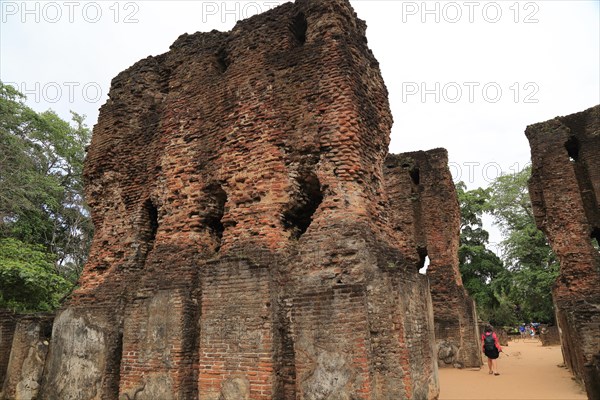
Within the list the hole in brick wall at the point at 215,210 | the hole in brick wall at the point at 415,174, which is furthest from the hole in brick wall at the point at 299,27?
the hole in brick wall at the point at 415,174

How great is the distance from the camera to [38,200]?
17.9 metres

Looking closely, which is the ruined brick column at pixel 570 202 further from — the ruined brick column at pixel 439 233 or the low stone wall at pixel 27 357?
the low stone wall at pixel 27 357

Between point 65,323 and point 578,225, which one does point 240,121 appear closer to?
point 65,323

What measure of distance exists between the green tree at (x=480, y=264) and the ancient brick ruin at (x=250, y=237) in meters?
23.3

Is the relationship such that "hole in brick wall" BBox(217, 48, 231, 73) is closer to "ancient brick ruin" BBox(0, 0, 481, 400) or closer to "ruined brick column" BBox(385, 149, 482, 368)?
"ancient brick ruin" BBox(0, 0, 481, 400)

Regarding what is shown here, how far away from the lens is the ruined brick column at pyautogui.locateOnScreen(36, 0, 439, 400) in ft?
17.9

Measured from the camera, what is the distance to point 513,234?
1033 inches

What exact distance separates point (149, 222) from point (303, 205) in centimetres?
350

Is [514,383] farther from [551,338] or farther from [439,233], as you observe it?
[551,338]

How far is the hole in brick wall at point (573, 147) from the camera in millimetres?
12539

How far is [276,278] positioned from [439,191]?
37.6 feet

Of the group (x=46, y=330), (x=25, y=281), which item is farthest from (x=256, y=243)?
(x=25, y=281)

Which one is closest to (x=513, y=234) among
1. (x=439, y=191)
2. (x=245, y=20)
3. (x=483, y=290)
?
(x=483, y=290)

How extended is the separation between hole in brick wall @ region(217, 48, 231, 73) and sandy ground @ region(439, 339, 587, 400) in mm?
8280
